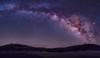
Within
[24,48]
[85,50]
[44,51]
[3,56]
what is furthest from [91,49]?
[3,56]

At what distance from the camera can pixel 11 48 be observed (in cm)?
4503

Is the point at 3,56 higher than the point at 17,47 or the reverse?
the reverse

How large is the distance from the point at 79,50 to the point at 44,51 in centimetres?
774

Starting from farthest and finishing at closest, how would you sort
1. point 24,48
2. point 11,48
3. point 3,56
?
point 24,48 → point 11,48 → point 3,56

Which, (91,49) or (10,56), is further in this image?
(91,49)

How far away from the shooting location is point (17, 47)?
154 ft

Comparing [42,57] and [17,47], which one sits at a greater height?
[17,47]

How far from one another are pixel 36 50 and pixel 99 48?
1342 centimetres

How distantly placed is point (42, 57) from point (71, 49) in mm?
16323

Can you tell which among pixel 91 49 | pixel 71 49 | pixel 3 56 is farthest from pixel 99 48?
pixel 3 56

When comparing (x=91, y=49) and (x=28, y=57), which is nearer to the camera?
(x=28, y=57)

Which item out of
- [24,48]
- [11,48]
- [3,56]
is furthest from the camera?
[24,48]

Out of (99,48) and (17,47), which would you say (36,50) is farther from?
(99,48)

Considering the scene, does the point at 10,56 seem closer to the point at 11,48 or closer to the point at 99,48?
the point at 11,48
